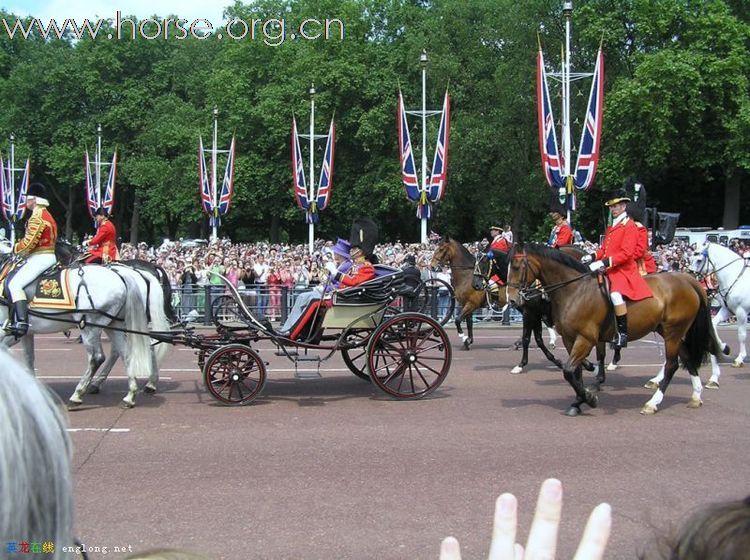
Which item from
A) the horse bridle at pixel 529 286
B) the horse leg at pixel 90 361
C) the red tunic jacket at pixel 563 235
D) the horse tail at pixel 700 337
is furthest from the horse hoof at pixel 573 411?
the horse leg at pixel 90 361

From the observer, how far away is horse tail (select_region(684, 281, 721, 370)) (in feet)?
32.3

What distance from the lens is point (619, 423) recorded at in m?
8.61

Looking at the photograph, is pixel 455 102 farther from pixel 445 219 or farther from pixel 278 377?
pixel 278 377

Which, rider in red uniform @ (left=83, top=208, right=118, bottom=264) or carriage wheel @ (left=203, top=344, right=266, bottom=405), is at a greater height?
rider in red uniform @ (left=83, top=208, right=118, bottom=264)

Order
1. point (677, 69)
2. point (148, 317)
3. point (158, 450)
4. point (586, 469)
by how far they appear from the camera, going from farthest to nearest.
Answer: point (677, 69) < point (148, 317) < point (158, 450) < point (586, 469)

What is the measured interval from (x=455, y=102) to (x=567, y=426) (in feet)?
121

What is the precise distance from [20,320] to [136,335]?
1304 millimetres

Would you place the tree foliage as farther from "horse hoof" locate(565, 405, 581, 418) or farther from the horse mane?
"horse hoof" locate(565, 405, 581, 418)

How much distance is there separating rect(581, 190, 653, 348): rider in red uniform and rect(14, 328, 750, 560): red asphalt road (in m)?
1.18

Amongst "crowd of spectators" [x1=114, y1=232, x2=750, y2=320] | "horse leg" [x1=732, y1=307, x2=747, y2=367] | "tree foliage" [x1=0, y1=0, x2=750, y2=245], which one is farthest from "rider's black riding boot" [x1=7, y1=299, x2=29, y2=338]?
"tree foliage" [x1=0, y1=0, x2=750, y2=245]

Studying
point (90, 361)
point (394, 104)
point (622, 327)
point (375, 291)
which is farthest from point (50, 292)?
point (394, 104)

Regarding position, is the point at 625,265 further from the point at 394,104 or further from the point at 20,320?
the point at 394,104

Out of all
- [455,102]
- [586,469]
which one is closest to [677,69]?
[455,102]

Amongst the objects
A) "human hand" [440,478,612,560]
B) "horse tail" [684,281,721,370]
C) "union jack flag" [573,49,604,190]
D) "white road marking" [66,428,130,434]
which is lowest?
"white road marking" [66,428,130,434]
